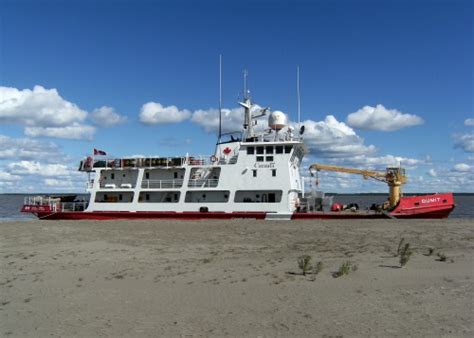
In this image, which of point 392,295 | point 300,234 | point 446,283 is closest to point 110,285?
point 392,295

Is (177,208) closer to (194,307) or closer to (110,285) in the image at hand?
(110,285)

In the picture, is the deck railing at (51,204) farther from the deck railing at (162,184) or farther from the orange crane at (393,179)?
the orange crane at (393,179)

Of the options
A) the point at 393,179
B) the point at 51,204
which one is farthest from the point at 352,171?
the point at 51,204

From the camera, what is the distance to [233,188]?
31516 millimetres

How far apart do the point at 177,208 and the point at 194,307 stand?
24.2 meters

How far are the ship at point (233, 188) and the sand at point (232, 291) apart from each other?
44.7ft

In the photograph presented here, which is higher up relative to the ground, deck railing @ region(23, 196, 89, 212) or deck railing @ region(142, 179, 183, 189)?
deck railing @ region(142, 179, 183, 189)

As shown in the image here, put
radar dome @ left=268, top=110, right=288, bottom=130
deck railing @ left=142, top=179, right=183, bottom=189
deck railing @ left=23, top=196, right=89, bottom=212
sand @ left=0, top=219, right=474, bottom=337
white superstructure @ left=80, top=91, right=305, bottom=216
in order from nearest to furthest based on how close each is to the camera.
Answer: sand @ left=0, top=219, right=474, bottom=337, white superstructure @ left=80, top=91, right=305, bottom=216, radar dome @ left=268, top=110, right=288, bottom=130, deck railing @ left=142, top=179, right=183, bottom=189, deck railing @ left=23, top=196, right=89, bottom=212

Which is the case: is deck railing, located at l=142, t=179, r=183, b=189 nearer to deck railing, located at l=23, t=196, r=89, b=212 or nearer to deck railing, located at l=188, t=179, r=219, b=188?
deck railing, located at l=188, t=179, r=219, b=188

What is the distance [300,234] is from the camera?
21.3m

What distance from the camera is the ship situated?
30.4m

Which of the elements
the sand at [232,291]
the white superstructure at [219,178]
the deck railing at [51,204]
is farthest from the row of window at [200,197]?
the sand at [232,291]

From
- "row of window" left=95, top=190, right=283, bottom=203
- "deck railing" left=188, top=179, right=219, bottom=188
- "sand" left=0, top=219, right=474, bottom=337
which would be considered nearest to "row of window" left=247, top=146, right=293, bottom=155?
"row of window" left=95, top=190, right=283, bottom=203

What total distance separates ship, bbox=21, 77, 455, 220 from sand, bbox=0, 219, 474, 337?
1362cm
